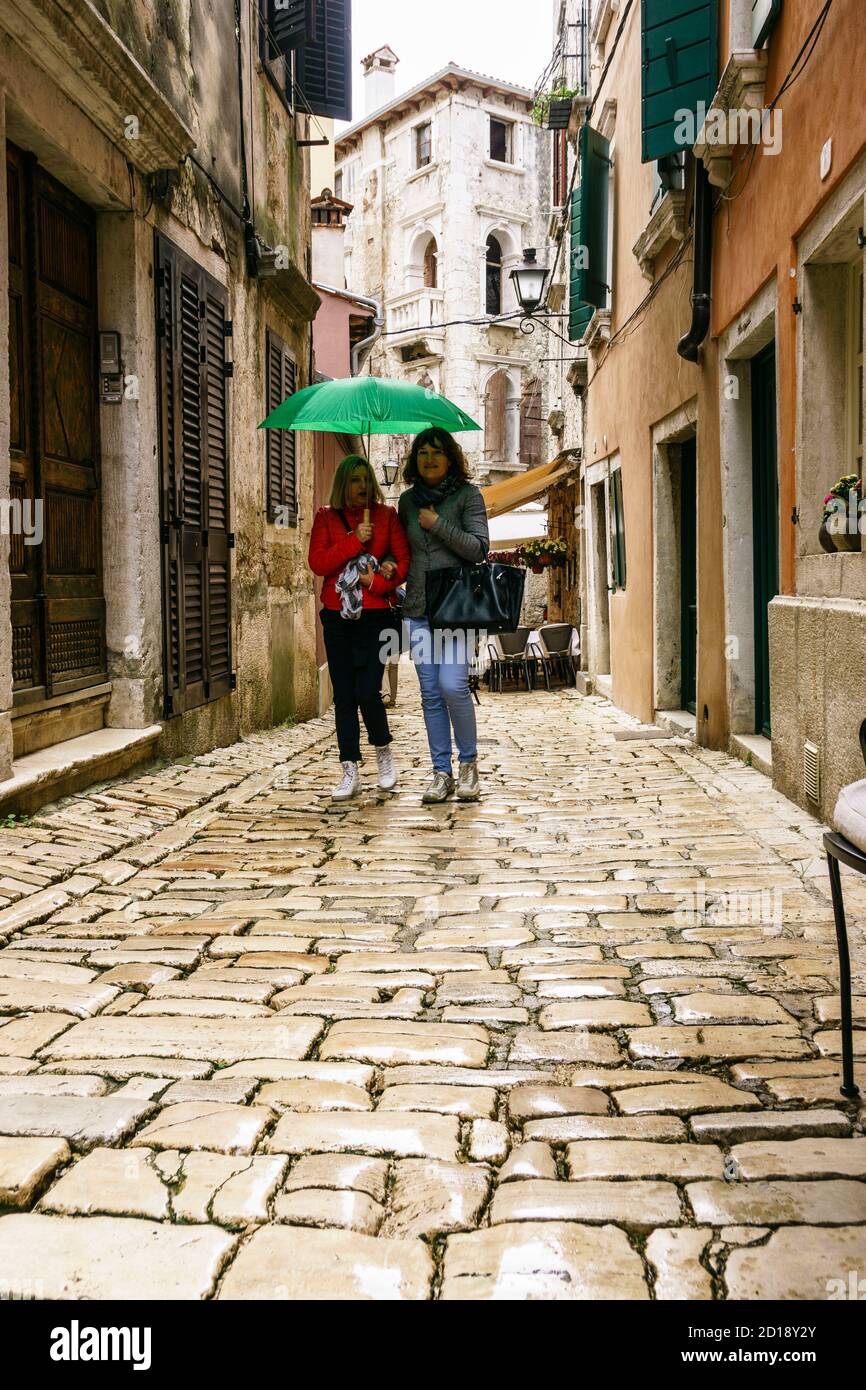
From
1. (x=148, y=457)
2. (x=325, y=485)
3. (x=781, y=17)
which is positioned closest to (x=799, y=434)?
(x=781, y=17)

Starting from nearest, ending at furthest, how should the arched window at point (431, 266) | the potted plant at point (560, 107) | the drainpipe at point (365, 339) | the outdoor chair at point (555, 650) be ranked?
the potted plant at point (560, 107), the outdoor chair at point (555, 650), the drainpipe at point (365, 339), the arched window at point (431, 266)

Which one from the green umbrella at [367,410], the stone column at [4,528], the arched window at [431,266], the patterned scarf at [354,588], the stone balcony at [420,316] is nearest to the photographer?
the stone column at [4,528]

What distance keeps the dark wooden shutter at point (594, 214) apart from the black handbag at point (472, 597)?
7896mm

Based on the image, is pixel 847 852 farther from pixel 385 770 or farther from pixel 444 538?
pixel 385 770

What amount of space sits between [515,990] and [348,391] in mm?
4451

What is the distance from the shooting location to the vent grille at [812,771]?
5512 millimetres

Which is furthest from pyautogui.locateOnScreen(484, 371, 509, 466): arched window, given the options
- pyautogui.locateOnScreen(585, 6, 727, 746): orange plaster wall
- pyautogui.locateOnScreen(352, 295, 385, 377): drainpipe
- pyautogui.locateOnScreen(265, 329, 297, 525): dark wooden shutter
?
pyautogui.locateOnScreen(265, 329, 297, 525): dark wooden shutter

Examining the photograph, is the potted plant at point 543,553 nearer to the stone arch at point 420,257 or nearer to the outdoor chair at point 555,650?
the outdoor chair at point 555,650

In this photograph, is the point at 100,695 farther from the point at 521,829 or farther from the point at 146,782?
the point at 521,829

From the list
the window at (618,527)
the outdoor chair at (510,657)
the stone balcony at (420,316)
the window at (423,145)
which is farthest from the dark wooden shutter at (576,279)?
the window at (423,145)

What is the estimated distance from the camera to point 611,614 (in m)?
13.5

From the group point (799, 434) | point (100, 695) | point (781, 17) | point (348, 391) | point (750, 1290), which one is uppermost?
point (781, 17)

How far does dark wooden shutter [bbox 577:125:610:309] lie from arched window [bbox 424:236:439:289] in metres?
23.2
